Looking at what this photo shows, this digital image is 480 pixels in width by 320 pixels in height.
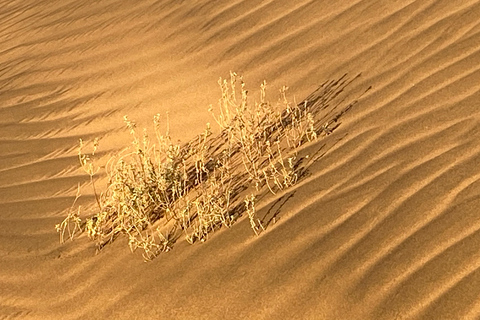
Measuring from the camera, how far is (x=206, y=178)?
133 inches

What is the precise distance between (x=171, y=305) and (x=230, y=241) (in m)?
0.37

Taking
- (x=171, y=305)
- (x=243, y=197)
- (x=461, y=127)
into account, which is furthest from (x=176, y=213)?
(x=461, y=127)

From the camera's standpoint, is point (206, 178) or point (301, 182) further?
point (206, 178)

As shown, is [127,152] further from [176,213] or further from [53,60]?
[53,60]

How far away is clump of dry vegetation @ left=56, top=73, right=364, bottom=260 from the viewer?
3037 millimetres

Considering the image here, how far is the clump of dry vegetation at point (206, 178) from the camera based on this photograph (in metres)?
3.04

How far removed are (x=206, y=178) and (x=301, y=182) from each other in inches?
18.6

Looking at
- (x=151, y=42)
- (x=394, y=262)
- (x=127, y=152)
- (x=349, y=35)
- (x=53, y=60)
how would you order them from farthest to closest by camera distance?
(x=53, y=60) → (x=151, y=42) → (x=349, y=35) → (x=127, y=152) → (x=394, y=262)

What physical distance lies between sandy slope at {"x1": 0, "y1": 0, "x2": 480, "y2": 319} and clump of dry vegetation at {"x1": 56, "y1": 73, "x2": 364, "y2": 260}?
81 mm

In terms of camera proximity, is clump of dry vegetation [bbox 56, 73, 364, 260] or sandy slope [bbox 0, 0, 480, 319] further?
clump of dry vegetation [bbox 56, 73, 364, 260]

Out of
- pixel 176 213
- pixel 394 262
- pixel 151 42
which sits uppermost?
pixel 151 42

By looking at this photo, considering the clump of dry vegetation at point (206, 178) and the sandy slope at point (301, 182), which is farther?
the clump of dry vegetation at point (206, 178)

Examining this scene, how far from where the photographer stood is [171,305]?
265 cm

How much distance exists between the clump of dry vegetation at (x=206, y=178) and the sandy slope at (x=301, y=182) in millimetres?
81
